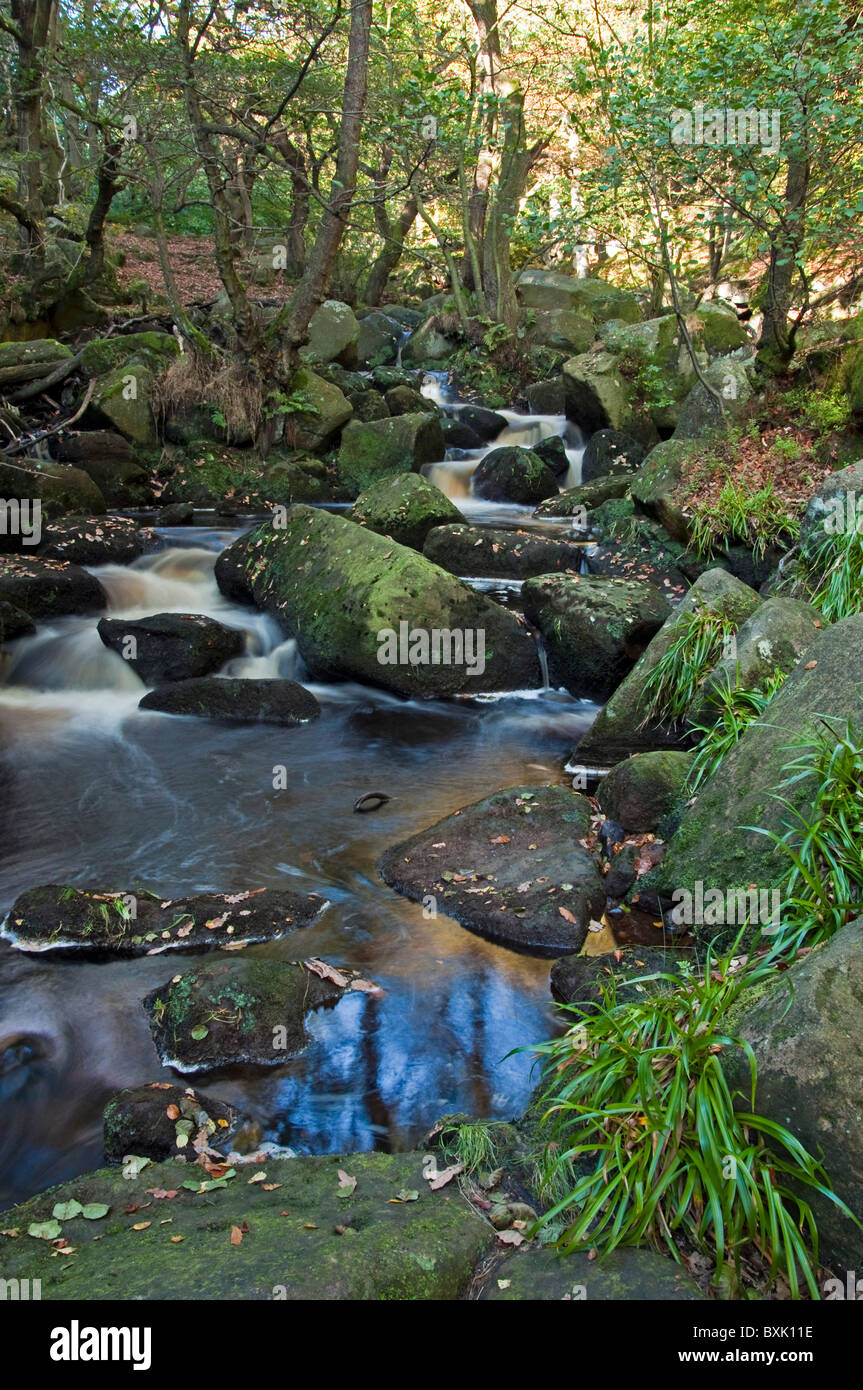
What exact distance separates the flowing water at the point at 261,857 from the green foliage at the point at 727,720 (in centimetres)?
163

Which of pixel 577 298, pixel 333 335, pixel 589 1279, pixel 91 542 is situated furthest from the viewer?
pixel 577 298

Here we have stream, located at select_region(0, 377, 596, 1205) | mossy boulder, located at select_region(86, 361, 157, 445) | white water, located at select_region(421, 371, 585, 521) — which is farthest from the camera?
white water, located at select_region(421, 371, 585, 521)

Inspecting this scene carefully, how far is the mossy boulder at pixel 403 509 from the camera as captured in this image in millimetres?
11875

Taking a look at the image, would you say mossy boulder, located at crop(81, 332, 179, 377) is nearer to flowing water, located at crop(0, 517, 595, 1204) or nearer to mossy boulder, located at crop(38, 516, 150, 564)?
mossy boulder, located at crop(38, 516, 150, 564)

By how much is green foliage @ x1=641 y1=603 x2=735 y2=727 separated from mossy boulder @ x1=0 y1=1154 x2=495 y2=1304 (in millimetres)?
4396

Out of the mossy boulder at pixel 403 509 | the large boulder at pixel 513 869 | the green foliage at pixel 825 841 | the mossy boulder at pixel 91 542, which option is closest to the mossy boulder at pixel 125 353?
the mossy boulder at pixel 91 542

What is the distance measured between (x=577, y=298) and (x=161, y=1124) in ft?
74.0

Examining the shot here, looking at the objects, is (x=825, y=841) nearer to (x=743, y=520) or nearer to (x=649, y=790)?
(x=649, y=790)

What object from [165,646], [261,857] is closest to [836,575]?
[261,857]

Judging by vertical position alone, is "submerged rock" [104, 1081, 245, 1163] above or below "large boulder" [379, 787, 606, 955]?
below

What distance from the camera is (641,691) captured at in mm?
7406

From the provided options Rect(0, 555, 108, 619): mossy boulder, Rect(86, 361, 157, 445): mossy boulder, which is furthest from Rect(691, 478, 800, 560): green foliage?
Rect(86, 361, 157, 445): mossy boulder

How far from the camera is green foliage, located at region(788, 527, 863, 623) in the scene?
22.9 ft
